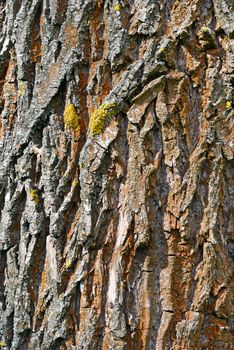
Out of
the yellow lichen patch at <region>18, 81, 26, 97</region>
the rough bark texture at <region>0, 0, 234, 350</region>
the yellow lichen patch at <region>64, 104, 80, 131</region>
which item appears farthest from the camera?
the yellow lichen patch at <region>18, 81, 26, 97</region>

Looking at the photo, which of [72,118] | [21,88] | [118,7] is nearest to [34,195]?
[72,118]

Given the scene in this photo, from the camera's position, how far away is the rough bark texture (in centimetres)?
168

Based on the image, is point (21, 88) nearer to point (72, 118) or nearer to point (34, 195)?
point (72, 118)

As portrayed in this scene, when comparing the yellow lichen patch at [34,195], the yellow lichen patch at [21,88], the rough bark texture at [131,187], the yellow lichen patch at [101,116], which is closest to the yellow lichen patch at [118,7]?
the rough bark texture at [131,187]

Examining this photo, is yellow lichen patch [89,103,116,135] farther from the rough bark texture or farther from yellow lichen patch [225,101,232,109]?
yellow lichen patch [225,101,232,109]

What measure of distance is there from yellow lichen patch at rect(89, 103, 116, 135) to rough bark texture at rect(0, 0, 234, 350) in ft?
0.06

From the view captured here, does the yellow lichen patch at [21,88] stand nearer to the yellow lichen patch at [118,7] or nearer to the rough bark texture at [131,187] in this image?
the rough bark texture at [131,187]

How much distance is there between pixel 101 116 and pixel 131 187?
262 mm

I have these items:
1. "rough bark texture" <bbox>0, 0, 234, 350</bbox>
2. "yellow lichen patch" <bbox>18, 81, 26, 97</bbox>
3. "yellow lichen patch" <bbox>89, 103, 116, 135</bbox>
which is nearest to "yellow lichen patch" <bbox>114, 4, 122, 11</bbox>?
"rough bark texture" <bbox>0, 0, 234, 350</bbox>

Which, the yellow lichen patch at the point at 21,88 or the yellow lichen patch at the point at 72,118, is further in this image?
the yellow lichen patch at the point at 21,88

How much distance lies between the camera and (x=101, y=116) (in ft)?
5.75

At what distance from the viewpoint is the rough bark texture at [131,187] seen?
1679mm

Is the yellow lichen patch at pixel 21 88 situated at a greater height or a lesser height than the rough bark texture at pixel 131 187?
greater

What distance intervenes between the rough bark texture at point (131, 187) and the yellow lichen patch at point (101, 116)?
0.7 inches
